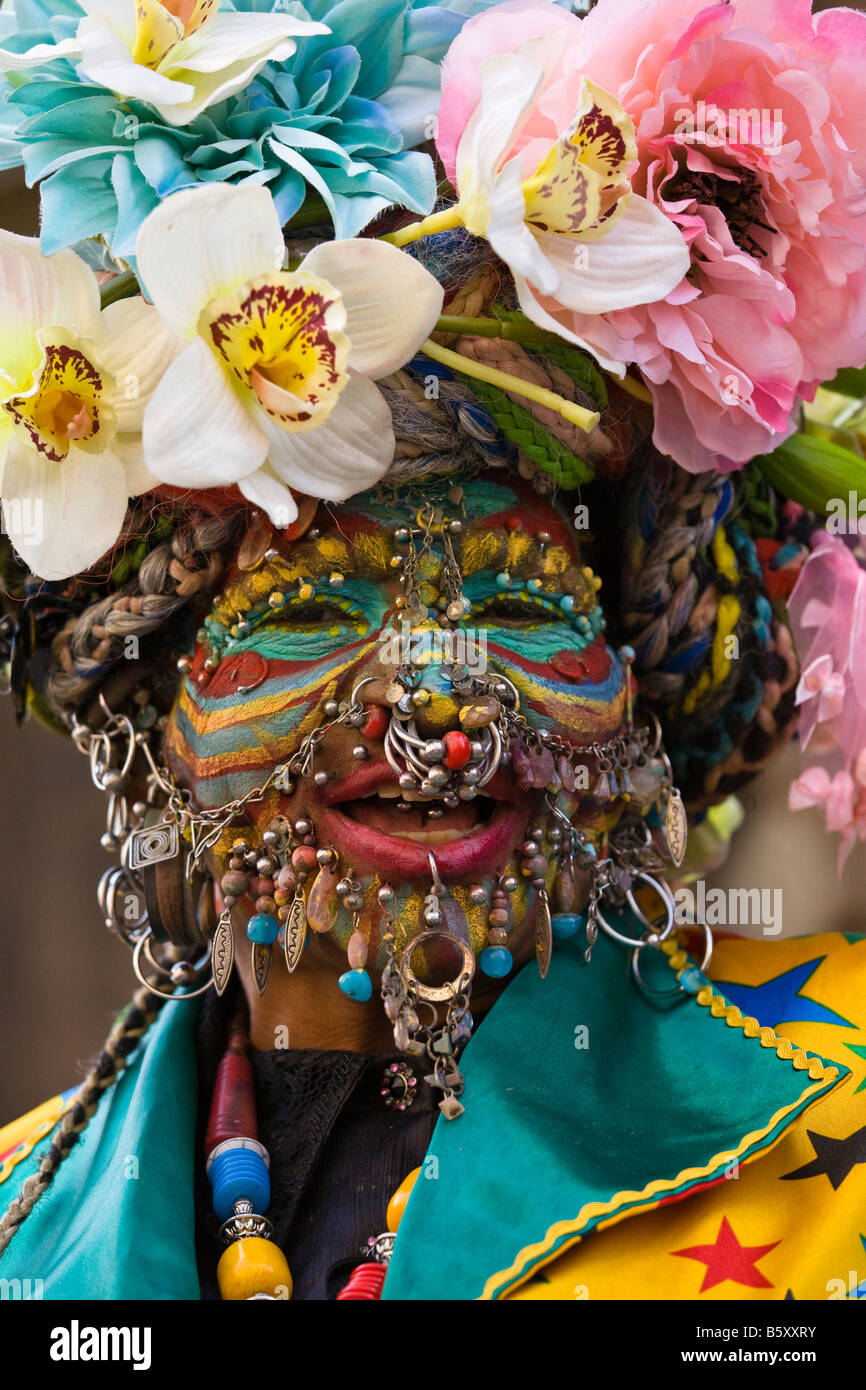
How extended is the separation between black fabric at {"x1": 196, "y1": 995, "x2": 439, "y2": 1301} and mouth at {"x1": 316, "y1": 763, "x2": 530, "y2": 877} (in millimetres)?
300

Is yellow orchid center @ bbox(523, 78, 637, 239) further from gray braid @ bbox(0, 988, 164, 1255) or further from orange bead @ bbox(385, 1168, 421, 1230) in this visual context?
gray braid @ bbox(0, 988, 164, 1255)

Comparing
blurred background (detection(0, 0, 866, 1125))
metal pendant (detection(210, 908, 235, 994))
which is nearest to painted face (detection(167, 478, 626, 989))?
metal pendant (detection(210, 908, 235, 994))

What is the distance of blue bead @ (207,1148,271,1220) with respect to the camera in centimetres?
163

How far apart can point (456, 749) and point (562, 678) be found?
0.20 m

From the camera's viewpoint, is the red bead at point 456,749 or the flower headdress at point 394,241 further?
the red bead at point 456,749

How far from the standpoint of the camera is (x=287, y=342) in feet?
4.45

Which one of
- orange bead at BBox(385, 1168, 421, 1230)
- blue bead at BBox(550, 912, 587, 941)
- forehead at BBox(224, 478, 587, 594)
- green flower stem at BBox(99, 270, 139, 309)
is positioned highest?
green flower stem at BBox(99, 270, 139, 309)

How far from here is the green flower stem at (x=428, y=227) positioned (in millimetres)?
1403

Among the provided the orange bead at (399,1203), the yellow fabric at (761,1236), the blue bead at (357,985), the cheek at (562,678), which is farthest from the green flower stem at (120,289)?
the yellow fabric at (761,1236)

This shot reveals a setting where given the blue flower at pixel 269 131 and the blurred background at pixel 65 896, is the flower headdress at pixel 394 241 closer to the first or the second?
the blue flower at pixel 269 131

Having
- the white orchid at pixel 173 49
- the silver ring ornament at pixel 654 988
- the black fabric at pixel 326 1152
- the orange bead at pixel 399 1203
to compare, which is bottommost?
the black fabric at pixel 326 1152

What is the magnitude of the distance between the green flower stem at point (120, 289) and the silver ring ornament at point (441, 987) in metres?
0.71

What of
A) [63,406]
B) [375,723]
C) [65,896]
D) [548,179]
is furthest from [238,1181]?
[65,896]

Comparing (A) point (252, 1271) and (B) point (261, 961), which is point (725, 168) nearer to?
(B) point (261, 961)
